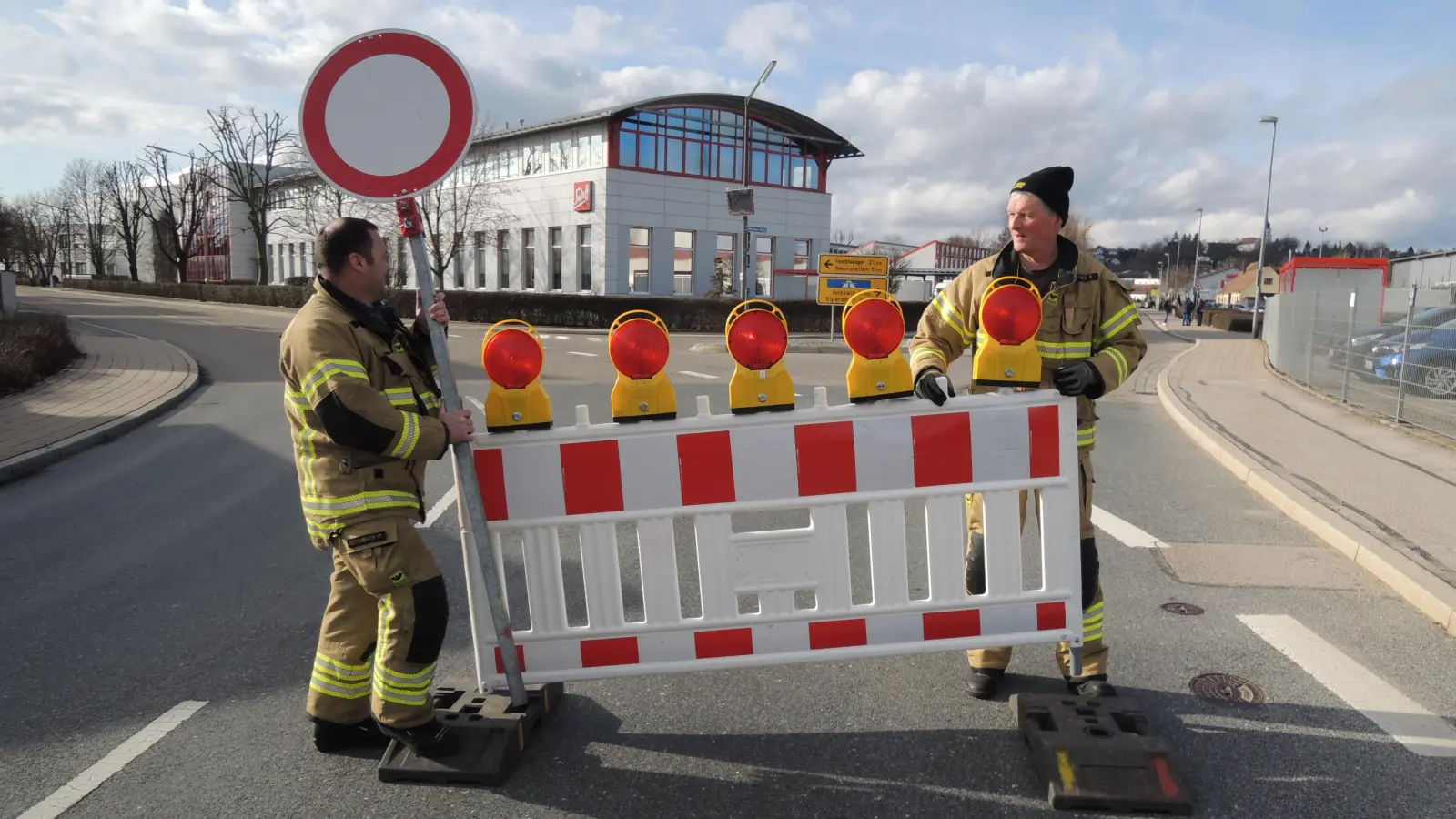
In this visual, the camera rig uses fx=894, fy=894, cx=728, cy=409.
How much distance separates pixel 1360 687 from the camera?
3.62 meters

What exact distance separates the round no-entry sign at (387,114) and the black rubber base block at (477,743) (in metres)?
1.82

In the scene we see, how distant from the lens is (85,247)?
8250 centimetres

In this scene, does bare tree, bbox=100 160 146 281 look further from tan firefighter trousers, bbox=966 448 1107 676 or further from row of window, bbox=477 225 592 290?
tan firefighter trousers, bbox=966 448 1107 676

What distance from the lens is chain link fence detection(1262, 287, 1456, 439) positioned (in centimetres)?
970

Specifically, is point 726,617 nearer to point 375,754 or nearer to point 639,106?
point 375,754

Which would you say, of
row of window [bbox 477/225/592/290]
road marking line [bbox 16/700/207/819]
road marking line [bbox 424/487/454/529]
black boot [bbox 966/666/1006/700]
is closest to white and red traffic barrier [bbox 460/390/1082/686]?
black boot [bbox 966/666/1006/700]

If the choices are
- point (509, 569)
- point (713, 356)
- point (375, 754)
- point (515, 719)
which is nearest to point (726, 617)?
point (515, 719)

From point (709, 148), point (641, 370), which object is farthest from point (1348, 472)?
point (709, 148)

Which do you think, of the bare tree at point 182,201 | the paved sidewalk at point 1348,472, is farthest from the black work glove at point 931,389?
the bare tree at point 182,201

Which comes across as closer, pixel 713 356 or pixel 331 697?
pixel 331 697

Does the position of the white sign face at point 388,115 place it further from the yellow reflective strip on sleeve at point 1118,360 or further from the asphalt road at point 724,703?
the yellow reflective strip on sleeve at point 1118,360

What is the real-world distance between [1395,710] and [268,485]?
25.3ft

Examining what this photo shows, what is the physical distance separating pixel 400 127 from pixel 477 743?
2.08m

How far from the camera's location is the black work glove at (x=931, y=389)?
3.00m
